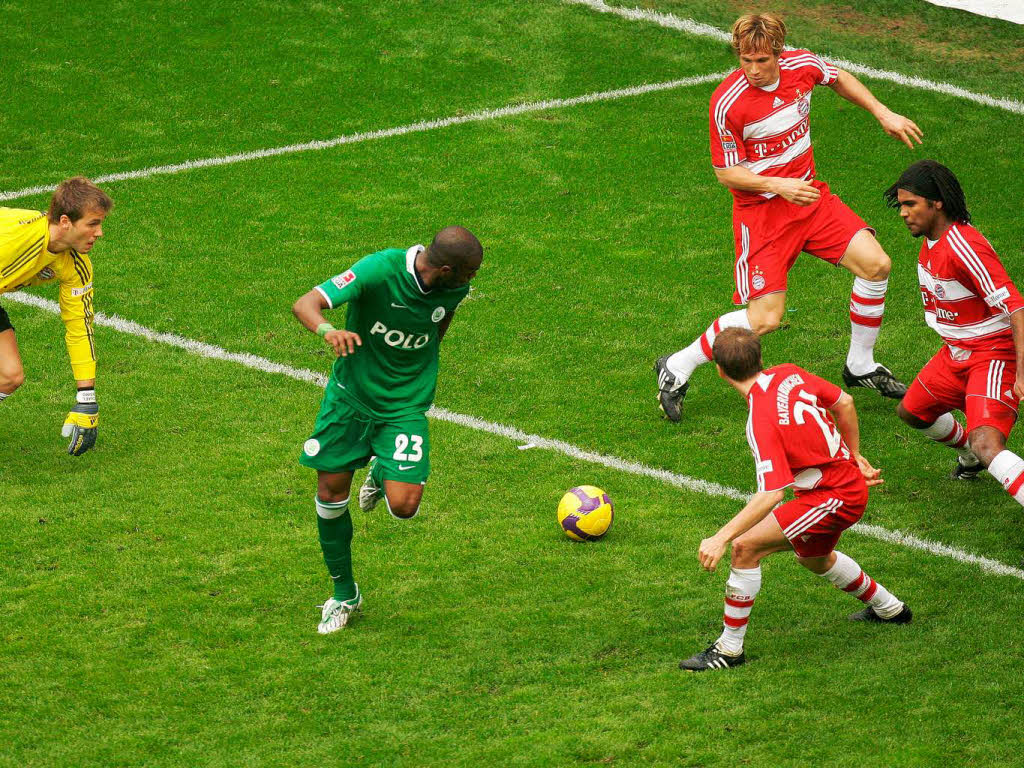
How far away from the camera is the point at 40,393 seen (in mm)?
9398

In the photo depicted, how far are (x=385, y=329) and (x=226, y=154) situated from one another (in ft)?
27.2

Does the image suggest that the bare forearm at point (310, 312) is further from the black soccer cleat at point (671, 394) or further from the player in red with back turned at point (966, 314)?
the black soccer cleat at point (671, 394)

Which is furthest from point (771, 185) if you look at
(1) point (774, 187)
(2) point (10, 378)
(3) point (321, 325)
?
(2) point (10, 378)

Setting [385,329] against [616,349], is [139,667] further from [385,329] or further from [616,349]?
[616,349]

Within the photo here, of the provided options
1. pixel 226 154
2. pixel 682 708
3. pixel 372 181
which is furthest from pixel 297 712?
pixel 226 154

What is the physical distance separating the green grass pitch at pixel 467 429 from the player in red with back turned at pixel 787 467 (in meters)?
0.38

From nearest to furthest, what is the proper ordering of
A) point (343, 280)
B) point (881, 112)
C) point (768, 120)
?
1. point (343, 280)
2. point (881, 112)
3. point (768, 120)

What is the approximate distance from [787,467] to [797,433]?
0.79 feet

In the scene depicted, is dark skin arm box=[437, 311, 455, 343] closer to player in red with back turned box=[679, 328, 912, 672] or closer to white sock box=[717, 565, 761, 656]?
A: player in red with back turned box=[679, 328, 912, 672]

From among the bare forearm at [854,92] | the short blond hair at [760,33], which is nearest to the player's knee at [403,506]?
the short blond hair at [760,33]

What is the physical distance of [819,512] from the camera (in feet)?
19.6

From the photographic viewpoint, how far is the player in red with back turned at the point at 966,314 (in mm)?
7141

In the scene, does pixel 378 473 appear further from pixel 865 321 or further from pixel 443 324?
pixel 865 321

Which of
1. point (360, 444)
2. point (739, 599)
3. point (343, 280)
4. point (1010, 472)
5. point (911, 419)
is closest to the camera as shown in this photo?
point (739, 599)
